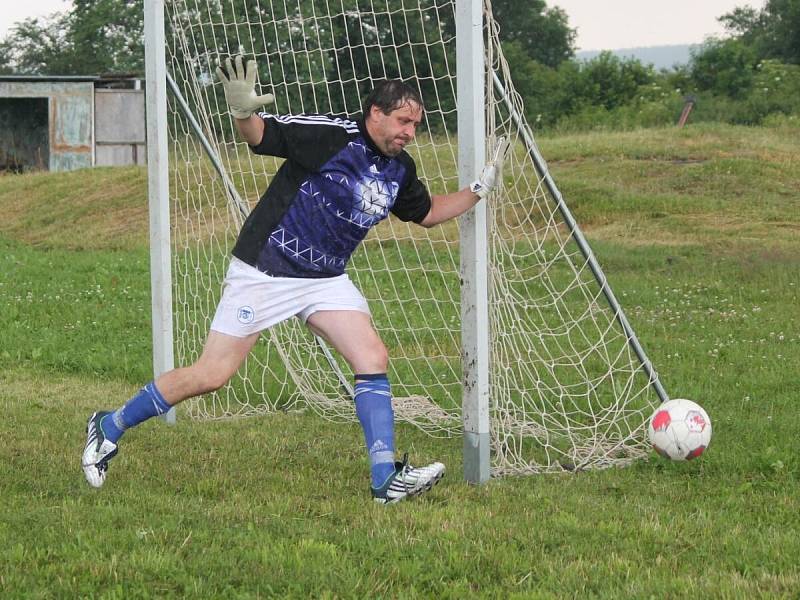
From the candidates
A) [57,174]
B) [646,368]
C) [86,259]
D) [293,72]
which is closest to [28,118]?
[57,174]

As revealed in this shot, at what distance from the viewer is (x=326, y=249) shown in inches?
216

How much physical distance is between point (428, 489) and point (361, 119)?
5.65ft

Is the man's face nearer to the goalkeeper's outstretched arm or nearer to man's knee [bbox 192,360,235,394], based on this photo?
the goalkeeper's outstretched arm

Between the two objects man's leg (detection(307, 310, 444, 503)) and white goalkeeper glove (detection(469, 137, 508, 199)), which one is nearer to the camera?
man's leg (detection(307, 310, 444, 503))

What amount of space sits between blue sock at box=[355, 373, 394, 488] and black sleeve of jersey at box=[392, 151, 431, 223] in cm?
81

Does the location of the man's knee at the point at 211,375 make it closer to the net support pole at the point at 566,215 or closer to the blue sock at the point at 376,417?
the blue sock at the point at 376,417

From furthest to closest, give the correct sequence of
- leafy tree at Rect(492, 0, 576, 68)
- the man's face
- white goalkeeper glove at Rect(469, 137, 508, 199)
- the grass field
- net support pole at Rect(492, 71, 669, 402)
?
leafy tree at Rect(492, 0, 576, 68) < net support pole at Rect(492, 71, 669, 402) < white goalkeeper glove at Rect(469, 137, 508, 199) < the man's face < the grass field

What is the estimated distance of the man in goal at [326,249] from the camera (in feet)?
17.6

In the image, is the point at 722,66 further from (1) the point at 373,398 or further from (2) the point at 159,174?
(1) the point at 373,398

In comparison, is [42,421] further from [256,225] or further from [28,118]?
[28,118]

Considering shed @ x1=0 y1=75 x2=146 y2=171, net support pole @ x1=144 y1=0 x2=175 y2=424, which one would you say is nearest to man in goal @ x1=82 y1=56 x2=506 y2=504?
net support pole @ x1=144 y1=0 x2=175 y2=424

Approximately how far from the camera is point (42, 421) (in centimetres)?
739

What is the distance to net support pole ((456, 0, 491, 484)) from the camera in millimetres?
5625

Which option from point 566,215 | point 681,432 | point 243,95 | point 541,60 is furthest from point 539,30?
point 243,95
